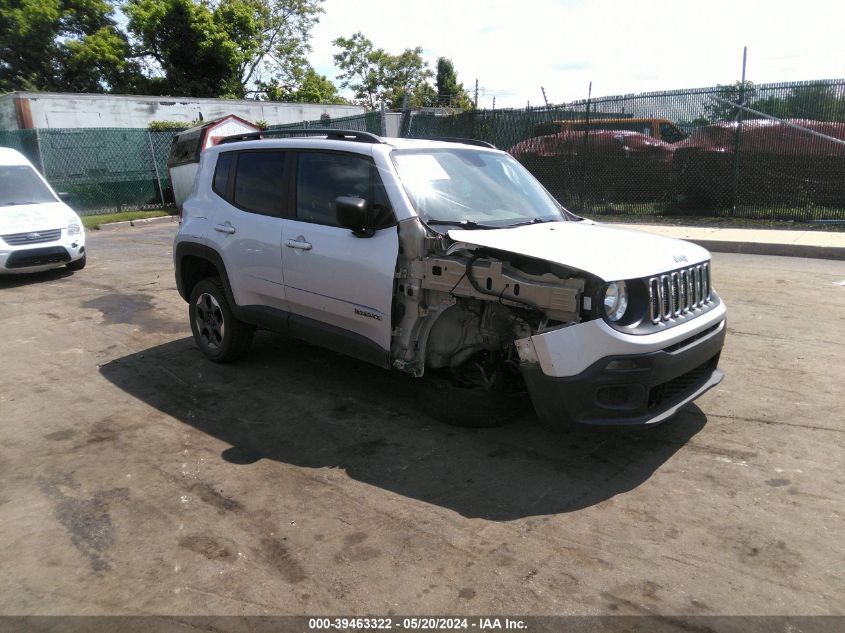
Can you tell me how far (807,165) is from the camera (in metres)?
12.6

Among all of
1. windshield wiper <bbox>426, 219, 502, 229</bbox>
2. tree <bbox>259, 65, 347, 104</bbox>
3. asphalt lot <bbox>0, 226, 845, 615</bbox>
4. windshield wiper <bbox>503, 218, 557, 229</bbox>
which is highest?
tree <bbox>259, 65, 347, 104</bbox>

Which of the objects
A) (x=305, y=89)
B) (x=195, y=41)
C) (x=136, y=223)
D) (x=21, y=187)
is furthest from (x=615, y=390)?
(x=305, y=89)

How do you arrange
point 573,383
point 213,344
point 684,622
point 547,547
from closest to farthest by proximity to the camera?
point 684,622 → point 547,547 → point 573,383 → point 213,344

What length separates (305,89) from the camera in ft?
140

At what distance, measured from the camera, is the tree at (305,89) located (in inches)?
1631

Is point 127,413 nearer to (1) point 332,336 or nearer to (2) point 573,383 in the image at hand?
(1) point 332,336

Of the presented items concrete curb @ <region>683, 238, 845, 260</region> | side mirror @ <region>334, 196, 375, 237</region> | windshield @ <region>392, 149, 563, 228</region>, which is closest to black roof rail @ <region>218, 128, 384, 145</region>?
windshield @ <region>392, 149, 563, 228</region>

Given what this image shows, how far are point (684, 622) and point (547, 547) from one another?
0.70m

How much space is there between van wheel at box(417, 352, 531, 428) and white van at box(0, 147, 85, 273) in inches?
312

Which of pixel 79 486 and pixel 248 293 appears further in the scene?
pixel 248 293

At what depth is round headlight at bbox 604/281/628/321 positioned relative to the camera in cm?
362

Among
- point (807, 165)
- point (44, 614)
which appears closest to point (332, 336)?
point (44, 614)

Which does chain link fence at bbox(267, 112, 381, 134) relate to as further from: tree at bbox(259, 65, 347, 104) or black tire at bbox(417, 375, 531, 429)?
tree at bbox(259, 65, 347, 104)

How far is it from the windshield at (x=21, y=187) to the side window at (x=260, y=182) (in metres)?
6.66
